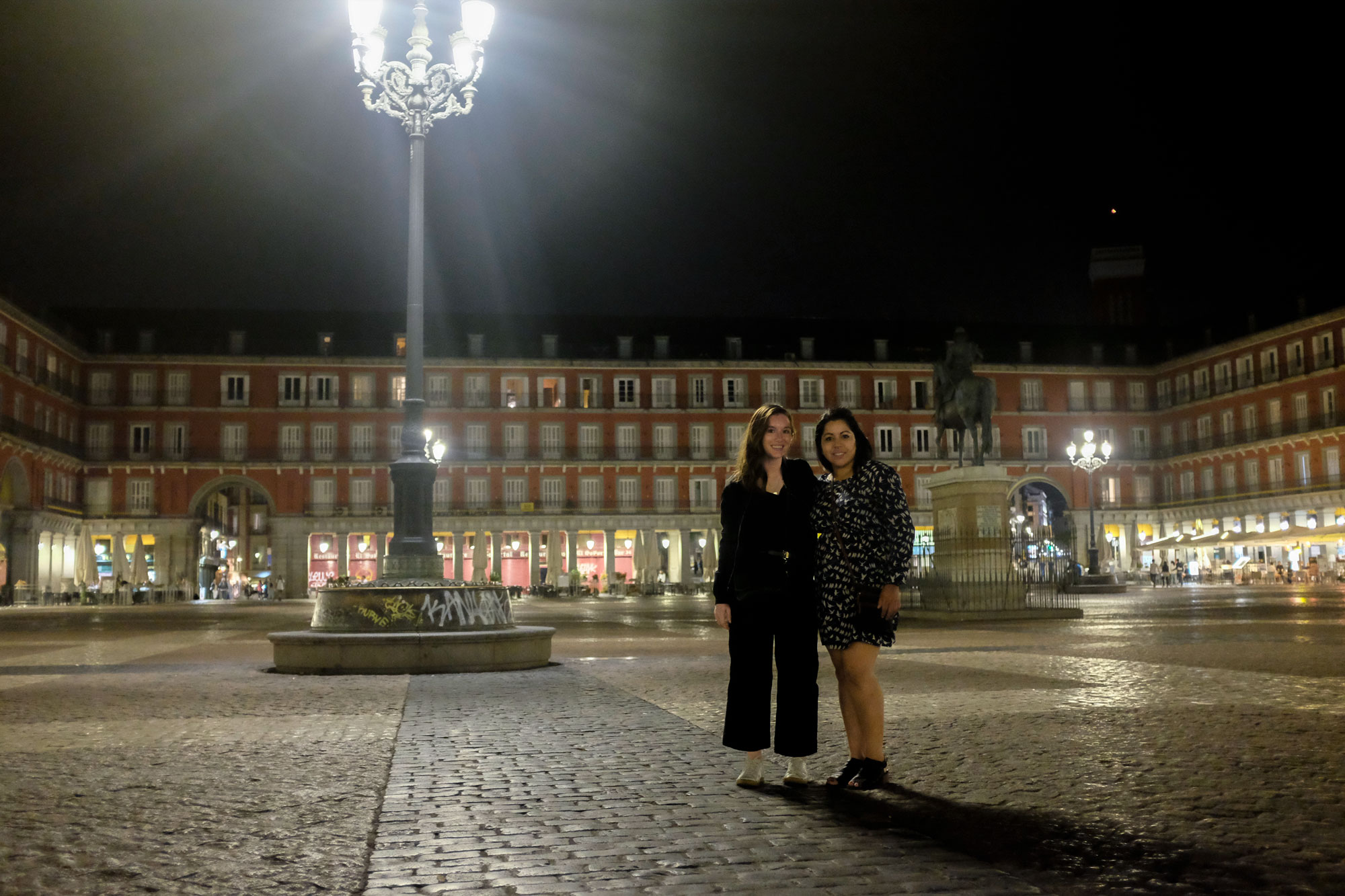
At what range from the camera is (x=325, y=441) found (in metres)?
53.1

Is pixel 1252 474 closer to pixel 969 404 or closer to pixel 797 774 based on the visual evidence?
pixel 969 404

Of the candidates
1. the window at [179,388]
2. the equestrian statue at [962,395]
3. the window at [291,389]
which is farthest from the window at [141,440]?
the equestrian statue at [962,395]

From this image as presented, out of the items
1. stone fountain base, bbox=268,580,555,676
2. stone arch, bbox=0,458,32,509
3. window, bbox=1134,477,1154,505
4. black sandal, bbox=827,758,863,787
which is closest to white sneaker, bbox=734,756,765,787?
black sandal, bbox=827,758,863,787

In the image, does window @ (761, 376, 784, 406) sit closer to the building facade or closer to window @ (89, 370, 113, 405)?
the building facade

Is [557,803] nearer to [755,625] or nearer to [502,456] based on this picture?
[755,625]

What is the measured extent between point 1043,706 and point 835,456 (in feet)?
10.6

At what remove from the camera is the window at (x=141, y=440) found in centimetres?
5141

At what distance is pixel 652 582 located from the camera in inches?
1706

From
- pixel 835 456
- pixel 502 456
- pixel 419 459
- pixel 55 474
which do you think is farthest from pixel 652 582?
pixel 835 456

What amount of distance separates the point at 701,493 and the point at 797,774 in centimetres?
5148

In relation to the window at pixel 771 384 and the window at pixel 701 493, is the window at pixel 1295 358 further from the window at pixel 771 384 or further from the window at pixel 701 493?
the window at pixel 701 493

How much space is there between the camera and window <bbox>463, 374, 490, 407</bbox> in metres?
54.5

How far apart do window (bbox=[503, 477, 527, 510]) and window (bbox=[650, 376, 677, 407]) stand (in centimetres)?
748

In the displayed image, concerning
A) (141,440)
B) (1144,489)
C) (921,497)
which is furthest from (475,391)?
(1144,489)
